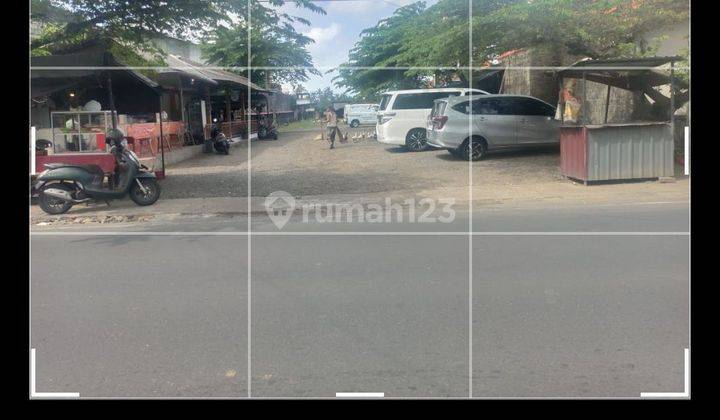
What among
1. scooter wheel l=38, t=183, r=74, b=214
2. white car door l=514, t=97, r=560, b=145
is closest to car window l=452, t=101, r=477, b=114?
white car door l=514, t=97, r=560, b=145

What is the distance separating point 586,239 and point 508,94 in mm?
7293

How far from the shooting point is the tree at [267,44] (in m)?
9.02

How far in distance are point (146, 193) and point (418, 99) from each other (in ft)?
18.6

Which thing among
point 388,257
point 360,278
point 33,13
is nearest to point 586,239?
point 388,257

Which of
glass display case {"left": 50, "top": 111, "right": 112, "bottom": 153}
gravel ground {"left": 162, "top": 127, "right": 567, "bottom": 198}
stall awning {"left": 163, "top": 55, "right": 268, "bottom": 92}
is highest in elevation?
stall awning {"left": 163, "top": 55, "right": 268, "bottom": 92}

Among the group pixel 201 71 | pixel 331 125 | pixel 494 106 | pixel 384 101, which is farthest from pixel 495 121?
pixel 201 71

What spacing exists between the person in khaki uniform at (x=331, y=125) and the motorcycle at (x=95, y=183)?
10.7 feet

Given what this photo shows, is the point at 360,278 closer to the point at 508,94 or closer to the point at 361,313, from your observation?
the point at 361,313

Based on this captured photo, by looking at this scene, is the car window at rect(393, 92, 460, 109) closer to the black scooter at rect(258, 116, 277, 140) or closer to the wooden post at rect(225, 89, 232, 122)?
the black scooter at rect(258, 116, 277, 140)

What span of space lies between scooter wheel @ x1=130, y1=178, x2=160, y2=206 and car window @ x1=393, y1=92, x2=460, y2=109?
Answer: 4.90 m

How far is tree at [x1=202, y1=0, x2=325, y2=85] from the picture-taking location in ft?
29.6

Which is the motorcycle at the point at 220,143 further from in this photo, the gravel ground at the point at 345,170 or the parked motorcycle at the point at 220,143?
the gravel ground at the point at 345,170

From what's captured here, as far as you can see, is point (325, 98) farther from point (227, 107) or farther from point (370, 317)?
point (227, 107)

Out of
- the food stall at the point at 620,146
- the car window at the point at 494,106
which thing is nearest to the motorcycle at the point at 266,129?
the car window at the point at 494,106
